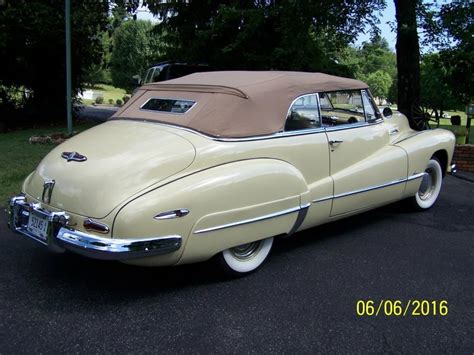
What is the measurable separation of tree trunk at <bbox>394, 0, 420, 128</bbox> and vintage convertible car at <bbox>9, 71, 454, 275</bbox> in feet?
18.2

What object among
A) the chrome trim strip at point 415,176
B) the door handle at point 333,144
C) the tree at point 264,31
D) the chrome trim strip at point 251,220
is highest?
the tree at point 264,31

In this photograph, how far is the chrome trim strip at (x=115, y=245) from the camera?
299 cm

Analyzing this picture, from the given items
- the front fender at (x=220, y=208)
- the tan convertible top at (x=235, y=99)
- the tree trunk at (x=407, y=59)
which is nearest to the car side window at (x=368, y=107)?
the tan convertible top at (x=235, y=99)

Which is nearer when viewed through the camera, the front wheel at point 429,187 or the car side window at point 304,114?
the car side window at point 304,114

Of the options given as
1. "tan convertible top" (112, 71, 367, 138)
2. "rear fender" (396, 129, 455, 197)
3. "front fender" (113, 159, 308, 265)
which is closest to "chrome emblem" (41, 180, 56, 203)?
"front fender" (113, 159, 308, 265)

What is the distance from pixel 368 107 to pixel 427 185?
1.44m

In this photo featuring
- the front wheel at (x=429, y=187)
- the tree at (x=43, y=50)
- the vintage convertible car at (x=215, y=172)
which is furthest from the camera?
the tree at (x=43, y=50)

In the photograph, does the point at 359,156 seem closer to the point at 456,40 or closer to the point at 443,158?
the point at 443,158

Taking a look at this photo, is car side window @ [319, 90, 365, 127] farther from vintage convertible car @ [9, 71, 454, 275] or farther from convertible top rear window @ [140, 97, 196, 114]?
convertible top rear window @ [140, 97, 196, 114]

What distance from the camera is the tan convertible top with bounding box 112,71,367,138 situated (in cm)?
375

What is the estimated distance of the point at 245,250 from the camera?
3.78 metres

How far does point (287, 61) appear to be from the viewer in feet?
39.3

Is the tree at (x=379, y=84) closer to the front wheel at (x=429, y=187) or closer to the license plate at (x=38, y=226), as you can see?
the front wheel at (x=429, y=187)

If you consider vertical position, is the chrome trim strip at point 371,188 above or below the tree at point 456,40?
below
